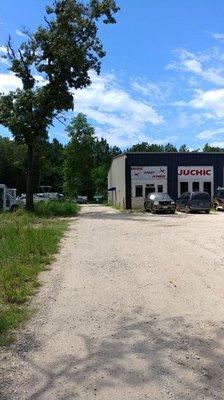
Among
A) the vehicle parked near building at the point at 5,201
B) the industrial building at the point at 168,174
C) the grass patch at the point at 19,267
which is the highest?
the industrial building at the point at 168,174

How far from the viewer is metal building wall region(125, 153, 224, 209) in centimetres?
5084

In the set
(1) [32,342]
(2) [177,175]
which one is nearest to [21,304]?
(1) [32,342]

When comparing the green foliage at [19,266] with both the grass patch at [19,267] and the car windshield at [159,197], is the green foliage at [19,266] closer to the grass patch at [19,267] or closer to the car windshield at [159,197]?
the grass patch at [19,267]

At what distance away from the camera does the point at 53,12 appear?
38094 mm

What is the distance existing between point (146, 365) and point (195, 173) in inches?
1830

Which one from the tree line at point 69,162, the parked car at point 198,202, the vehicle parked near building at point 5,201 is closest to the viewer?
the parked car at point 198,202

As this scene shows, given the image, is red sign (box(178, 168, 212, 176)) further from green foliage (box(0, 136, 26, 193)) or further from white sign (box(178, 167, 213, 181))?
green foliage (box(0, 136, 26, 193))

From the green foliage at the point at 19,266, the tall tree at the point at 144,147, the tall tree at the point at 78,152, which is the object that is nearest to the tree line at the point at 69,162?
the tall tree at the point at 78,152

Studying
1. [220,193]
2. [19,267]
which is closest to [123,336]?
[19,267]

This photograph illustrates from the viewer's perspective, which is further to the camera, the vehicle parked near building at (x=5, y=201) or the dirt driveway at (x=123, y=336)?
the vehicle parked near building at (x=5, y=201)

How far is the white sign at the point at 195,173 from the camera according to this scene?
51.4 meters

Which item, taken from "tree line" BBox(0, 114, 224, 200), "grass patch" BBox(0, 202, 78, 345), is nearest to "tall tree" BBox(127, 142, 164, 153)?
"tree line" BBox(0, 114, 224, 200)

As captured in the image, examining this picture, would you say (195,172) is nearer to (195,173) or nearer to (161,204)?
(195,173)

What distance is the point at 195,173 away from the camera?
51.4 m
